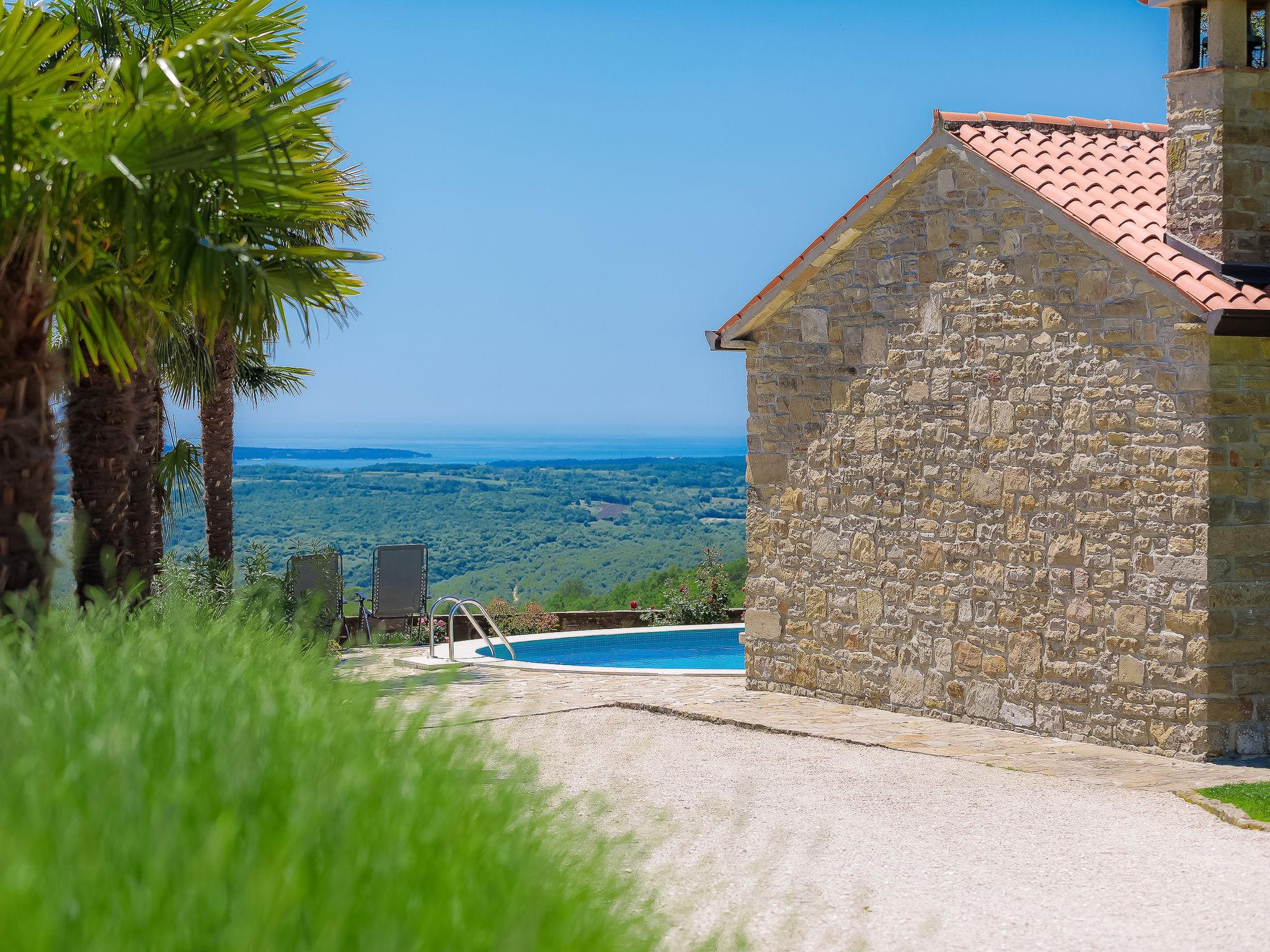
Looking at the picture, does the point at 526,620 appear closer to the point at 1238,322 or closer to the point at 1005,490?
the point at 1005,490

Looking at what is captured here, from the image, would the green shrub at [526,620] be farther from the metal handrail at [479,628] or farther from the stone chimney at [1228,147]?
the stone chimney at [1228,147]

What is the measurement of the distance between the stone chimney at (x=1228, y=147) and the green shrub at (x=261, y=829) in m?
7.08

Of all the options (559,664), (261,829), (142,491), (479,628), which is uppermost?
(142,491)

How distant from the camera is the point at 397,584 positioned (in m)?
18.8

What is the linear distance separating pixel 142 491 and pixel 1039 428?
8663 millimetres

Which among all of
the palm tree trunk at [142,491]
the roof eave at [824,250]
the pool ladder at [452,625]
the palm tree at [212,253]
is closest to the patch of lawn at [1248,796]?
the roof eave at [824,250]

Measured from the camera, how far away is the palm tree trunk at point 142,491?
12.8 meters

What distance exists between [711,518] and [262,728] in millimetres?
69364

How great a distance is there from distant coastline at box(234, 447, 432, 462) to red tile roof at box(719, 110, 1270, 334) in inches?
4479

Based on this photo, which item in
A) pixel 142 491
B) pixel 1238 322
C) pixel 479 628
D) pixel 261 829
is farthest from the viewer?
pixel 479 628

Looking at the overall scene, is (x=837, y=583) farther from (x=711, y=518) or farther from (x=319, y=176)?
(x=711, y=518)

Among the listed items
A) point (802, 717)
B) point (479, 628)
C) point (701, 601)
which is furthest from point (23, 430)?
point (701, 601)

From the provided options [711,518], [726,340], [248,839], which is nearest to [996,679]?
[726,340]

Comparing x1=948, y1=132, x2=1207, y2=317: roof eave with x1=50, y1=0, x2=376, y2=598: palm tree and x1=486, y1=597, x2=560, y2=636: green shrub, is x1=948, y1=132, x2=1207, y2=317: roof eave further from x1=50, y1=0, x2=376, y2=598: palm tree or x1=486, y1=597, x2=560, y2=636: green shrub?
x1=486, y1=597, x2=560, y2=636: green shrub
